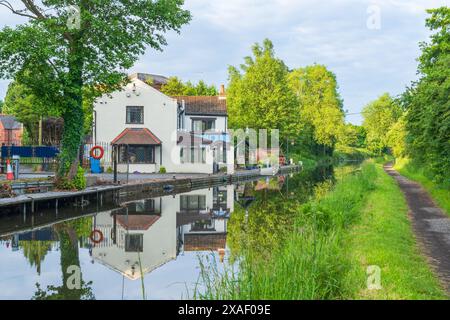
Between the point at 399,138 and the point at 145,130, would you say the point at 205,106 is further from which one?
the point at 399,138

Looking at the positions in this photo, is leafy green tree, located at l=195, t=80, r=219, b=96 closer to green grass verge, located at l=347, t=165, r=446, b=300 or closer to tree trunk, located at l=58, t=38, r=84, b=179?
tree trunk, located at l=58, t=38, r=84, b=179

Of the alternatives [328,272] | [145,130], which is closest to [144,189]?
[145,130]

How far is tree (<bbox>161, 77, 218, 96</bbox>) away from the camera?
62.8 m

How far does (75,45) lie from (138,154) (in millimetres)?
18079

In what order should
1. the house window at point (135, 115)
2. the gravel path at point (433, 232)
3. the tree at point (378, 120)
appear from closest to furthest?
1. the gravel path at point (433, 232)
2. the house window at point (135, 115)
3. the tree at point (378, 120)

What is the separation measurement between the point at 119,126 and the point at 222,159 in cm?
1347

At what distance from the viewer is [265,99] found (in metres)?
58.2

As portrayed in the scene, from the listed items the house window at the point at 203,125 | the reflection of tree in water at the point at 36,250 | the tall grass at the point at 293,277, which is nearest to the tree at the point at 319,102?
the house window at the point at 203,125

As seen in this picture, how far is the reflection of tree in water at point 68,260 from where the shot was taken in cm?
960

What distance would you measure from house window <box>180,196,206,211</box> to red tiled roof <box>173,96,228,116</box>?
924 inches

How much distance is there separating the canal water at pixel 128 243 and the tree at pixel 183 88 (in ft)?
124

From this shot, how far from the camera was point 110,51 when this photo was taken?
22797 millimetres

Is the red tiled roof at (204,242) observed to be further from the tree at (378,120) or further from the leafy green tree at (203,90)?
the tree at (378,120)

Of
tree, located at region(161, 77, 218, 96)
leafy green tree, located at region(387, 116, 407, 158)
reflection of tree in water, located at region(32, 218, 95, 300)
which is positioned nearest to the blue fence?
reflection of tree in water, located at region(32, 218, 95, 300)
